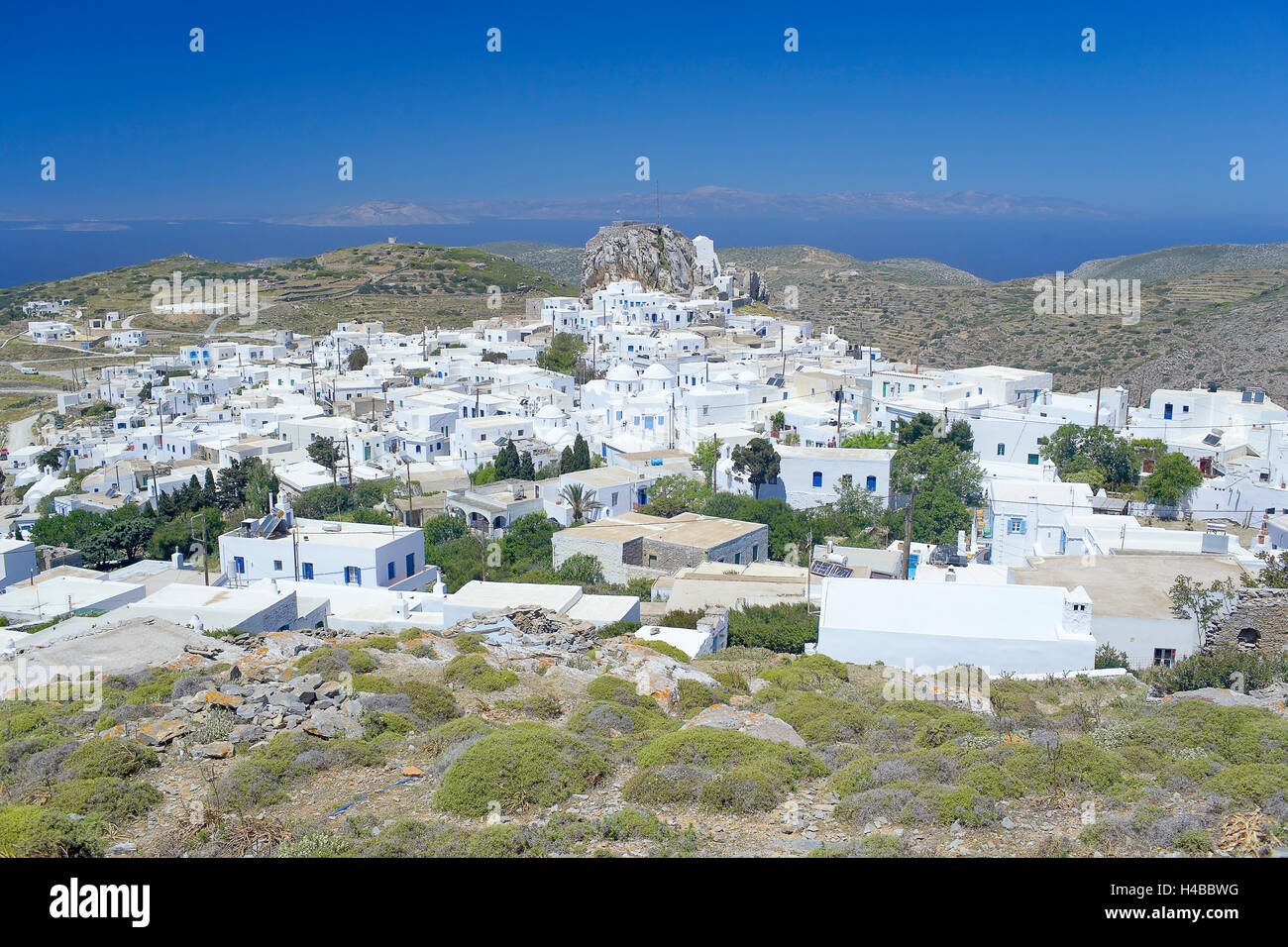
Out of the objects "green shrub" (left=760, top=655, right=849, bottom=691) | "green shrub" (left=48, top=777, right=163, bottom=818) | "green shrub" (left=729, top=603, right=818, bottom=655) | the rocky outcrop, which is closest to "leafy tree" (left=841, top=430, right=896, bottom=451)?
"green shrub" (left=729, top=603, right=818, bottom=655)

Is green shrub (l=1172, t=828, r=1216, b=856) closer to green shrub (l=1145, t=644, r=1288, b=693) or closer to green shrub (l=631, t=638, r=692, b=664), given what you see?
green shrub (l=1145, t=644, r=1288, b=693)

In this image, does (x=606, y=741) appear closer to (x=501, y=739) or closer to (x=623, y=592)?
(x=501, y=739)

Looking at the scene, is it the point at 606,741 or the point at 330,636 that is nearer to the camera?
the point at 606,741

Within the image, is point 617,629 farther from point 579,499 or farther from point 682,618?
point 579,499

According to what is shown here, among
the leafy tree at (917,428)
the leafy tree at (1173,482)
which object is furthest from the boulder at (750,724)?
the leafy tree at (917,428)

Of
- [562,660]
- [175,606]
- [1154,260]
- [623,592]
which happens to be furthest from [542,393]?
[1154,260]

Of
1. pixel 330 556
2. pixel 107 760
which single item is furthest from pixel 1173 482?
pixel 107 760

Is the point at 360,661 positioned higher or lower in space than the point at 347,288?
lower
